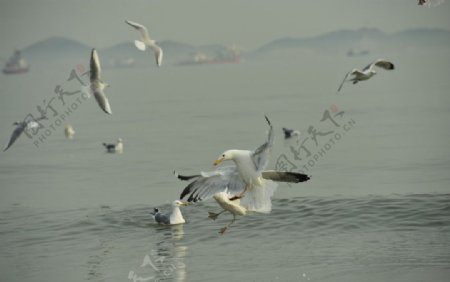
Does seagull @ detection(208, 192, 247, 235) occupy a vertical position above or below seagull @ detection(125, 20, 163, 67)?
below

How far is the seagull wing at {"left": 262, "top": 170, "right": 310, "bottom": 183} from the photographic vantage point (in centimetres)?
1313

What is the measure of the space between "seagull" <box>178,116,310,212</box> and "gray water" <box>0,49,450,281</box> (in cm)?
138

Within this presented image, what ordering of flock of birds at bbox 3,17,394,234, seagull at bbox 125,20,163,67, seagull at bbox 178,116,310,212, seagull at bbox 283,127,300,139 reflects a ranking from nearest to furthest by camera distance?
flock of birds at bbox 3,17,394,234 < seagull at bbox 178,116,310,212 < seagull at bbox 125,20,163,67 < seagull at bbox 283,127,300,139

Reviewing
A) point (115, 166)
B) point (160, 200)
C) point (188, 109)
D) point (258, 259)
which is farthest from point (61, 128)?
point (258, 259)

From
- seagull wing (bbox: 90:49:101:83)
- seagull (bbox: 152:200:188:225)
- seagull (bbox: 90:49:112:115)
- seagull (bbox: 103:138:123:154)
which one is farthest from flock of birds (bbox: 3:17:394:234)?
seagull (bbox: 103:138:123:154)

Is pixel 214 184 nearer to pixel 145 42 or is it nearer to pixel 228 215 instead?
pixel 228 215

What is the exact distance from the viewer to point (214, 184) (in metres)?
14.4

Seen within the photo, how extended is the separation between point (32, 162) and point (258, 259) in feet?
55.6

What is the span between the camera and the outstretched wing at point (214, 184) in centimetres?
1422

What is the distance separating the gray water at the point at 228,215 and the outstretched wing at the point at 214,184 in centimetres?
142

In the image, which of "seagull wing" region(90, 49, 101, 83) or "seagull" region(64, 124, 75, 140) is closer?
Result: "seagull wing" region(90, 49, 101, 83)

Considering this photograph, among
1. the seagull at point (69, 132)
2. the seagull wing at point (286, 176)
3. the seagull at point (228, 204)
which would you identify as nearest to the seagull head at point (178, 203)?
the seagull at point (228, 204)

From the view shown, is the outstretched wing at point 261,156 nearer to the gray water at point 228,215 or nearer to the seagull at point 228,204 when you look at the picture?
the seagull at point 228,204

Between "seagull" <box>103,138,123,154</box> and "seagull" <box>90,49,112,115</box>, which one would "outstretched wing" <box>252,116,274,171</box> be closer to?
"seagull" <box>90,49,112,115</box>
